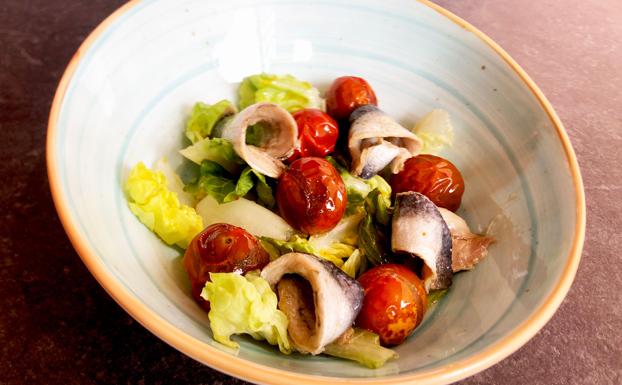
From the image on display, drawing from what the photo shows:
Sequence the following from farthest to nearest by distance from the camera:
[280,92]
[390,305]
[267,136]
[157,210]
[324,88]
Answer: [324,88], [280,92], [267,136], [157,210], [390,305]

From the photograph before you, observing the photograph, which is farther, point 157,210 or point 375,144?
point 375,144

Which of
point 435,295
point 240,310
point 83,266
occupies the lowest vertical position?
point 83,266

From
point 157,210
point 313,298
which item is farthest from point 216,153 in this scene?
point 313,298

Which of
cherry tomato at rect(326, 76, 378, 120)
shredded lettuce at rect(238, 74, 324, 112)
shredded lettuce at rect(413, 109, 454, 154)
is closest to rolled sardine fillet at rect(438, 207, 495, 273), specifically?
shredded lettuce at rect(413, 109, 454, 154)

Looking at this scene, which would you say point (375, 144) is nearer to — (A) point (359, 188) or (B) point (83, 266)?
(A) point (359, 188)

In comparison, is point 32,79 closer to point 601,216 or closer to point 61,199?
point 61,199

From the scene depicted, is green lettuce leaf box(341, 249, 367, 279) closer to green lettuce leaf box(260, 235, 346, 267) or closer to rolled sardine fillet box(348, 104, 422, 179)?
green lettuce leaf box(260, 235, 346, 267)
